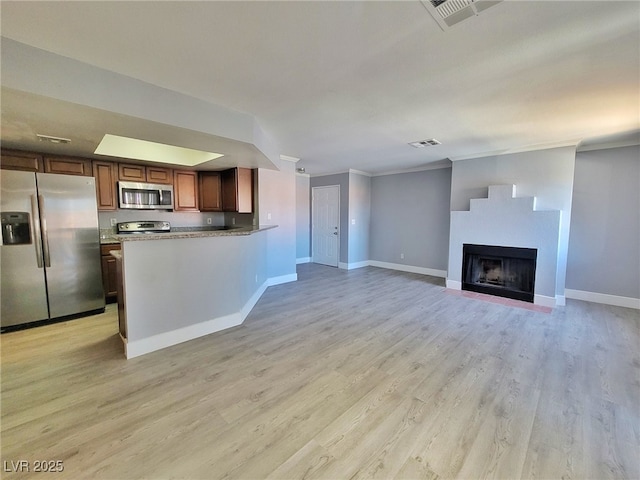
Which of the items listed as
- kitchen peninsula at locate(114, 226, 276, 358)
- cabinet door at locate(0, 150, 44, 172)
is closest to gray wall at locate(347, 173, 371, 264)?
kitchen peninsula at locate(114, 226, 276, 358)

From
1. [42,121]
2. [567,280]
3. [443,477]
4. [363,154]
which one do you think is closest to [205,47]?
[42,121]

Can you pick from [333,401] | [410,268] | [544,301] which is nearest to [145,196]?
[333,401]

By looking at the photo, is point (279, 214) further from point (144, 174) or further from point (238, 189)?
point (144, 174)

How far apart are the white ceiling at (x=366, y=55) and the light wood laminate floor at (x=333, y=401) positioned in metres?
2.58

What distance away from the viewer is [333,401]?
6.70ft

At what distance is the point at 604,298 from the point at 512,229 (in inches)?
70.8

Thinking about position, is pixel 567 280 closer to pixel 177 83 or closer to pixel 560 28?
pixel 560 28

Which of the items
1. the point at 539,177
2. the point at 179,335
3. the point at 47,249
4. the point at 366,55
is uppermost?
the point at 366,55

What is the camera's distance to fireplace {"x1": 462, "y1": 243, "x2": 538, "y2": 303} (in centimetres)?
445

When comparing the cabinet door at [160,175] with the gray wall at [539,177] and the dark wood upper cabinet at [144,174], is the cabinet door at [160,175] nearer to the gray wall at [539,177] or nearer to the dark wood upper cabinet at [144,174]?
the dark wood upper cabinet at [144,174]

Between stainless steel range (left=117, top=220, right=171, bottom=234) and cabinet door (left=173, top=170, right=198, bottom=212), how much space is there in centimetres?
39

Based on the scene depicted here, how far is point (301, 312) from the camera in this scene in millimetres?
3873

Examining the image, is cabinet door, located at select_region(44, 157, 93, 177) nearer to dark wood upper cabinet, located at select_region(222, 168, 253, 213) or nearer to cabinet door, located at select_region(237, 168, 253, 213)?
dark wood upper cabinet, located at select_region(222, 168, 253, 213)

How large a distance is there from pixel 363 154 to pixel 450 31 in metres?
3.28
